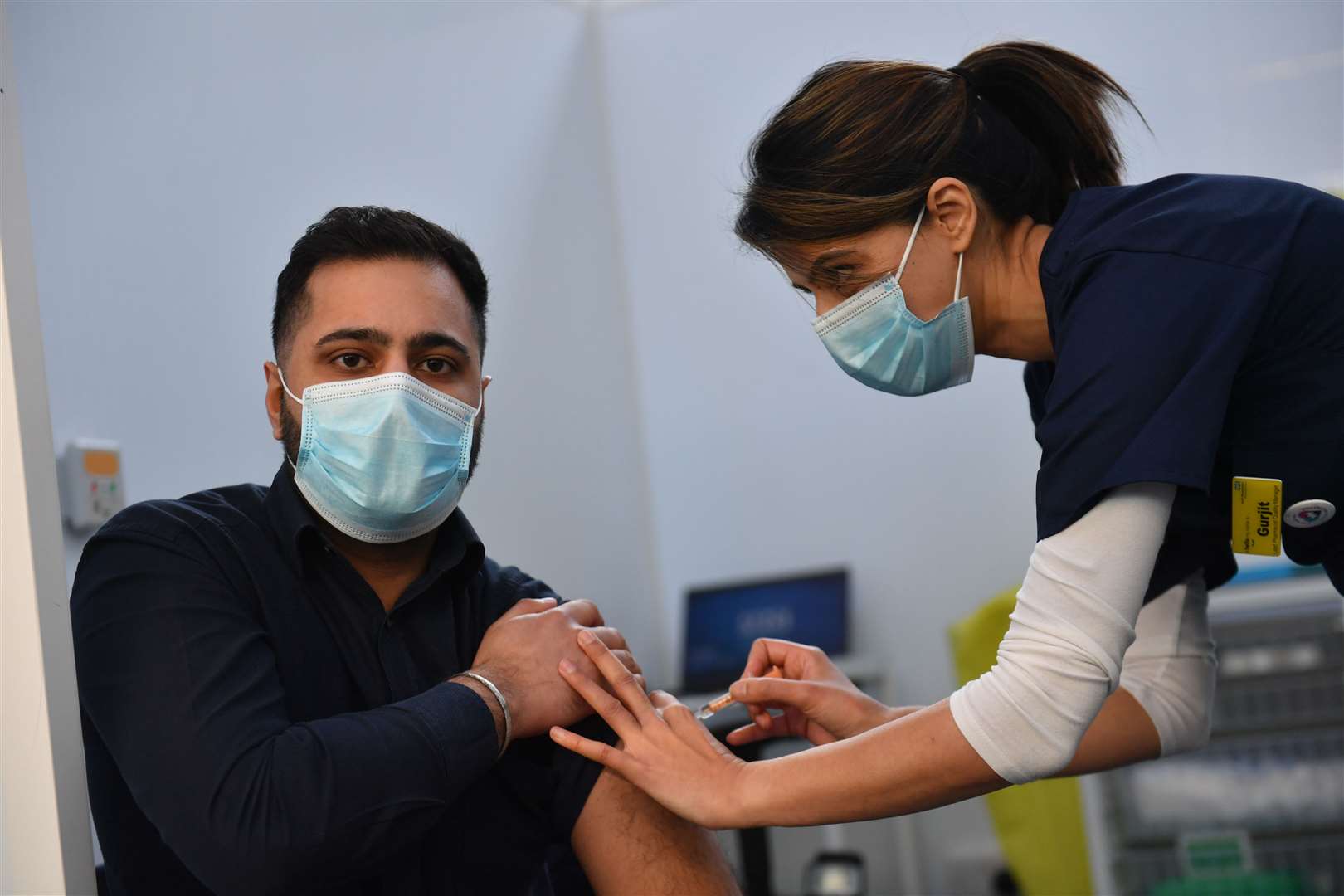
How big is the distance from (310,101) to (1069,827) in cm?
239

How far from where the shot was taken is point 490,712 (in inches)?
44.5

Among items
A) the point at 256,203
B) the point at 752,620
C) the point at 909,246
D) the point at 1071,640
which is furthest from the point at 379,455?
the point at 752,620

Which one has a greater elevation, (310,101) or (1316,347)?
(310,101)

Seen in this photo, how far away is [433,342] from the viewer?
1.33 metres

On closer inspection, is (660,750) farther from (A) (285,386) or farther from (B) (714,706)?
(A) (285,386)

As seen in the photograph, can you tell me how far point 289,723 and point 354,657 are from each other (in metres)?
0.18

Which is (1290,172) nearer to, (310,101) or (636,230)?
(636,230)

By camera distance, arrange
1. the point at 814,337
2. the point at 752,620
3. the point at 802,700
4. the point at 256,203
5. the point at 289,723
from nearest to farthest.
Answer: the point at 289,723, the point at 802,700, the point at 256,203, the point at 752,620, the point at 814,337

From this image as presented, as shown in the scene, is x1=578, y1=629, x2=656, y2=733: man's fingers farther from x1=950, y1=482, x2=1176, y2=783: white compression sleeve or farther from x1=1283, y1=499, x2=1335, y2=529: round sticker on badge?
x1=1283, y1=499, x2=1335, y2=529: round sticker on badge

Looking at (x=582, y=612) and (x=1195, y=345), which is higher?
(x=1195, y=345)

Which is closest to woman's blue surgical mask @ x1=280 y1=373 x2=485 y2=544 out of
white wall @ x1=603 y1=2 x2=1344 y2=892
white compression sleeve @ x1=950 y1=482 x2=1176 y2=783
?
white compression sleeve @ x1=950 y1=482 x2=1176 y2=783

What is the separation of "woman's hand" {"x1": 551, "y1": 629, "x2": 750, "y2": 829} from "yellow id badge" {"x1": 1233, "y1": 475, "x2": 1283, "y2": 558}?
51 cm

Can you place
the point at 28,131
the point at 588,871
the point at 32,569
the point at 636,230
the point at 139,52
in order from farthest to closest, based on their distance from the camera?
1. the point at 636,230
2. the point at 139,52
3. the point at 28,131
4. the point at 588,871
5. the point at 32,569

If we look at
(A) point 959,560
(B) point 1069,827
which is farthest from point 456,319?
(A) point 959,560
